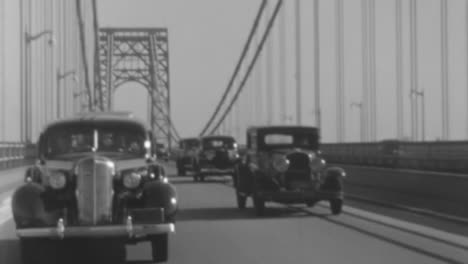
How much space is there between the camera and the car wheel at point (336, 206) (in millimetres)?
20031

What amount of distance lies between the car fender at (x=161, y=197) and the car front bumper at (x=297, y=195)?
7872 millimetres

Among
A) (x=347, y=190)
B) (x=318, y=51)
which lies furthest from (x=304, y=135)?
(x=318, y=51)

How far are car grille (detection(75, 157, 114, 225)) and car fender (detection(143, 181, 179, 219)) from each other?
47 centimetres

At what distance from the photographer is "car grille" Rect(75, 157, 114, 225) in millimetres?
11664

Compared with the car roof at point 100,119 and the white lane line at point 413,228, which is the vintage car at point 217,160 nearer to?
the white lane line at point 413,228

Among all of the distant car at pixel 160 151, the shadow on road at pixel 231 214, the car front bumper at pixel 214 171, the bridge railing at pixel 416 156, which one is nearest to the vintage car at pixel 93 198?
the distant car at pixel 160 151

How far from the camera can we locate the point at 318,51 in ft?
150

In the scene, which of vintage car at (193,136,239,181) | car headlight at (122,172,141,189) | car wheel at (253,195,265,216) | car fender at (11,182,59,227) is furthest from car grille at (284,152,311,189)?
vintage car at (193,136,239,181)

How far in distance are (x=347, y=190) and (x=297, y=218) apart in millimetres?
8171

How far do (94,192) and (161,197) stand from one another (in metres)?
0.77

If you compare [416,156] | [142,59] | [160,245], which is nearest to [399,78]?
[416,156]

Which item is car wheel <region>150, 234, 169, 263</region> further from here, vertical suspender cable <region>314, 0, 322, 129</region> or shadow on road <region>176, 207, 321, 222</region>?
vertical suspender cable <region>314, 0, 322, 129</region>

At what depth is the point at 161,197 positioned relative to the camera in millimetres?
11992

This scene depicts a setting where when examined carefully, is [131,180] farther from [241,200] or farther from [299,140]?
[241,200]
